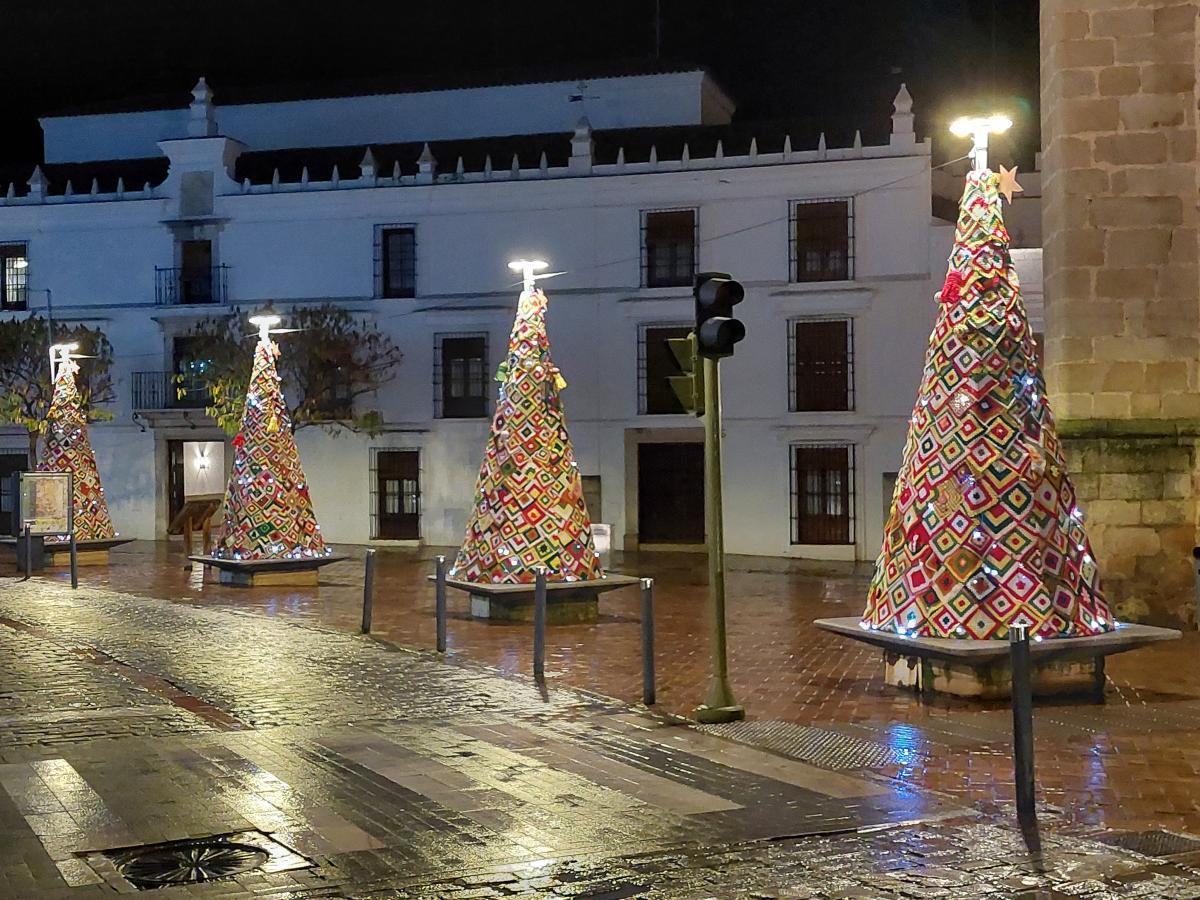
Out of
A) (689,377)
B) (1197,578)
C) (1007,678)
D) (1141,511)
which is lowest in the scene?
(1007,678)

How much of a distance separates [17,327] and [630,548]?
13.3 m

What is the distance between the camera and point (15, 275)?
3338cm

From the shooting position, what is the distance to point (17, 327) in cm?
3067

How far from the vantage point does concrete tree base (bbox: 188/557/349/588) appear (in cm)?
1959

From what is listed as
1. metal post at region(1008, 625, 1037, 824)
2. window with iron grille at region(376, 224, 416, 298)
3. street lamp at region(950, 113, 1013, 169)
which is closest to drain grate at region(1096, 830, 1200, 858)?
metal post at region(1008, 625, 1037, 824)

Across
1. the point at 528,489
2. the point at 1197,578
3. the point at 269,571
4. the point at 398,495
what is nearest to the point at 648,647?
the point at 528,489

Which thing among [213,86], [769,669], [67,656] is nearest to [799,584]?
[769,669]

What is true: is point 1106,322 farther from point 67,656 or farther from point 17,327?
point 17,327

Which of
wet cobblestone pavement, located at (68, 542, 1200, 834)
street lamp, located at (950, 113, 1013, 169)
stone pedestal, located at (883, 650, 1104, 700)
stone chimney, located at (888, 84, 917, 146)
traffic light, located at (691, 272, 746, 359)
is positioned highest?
stone chimney, located at (888, 84, 917, 146)

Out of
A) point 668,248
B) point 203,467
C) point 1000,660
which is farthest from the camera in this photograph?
point 203,467

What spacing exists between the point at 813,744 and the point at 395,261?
23911 mm

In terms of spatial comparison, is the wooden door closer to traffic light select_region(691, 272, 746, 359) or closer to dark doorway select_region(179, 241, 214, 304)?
A: dark doorway select_region(179, 241, 214, 304)

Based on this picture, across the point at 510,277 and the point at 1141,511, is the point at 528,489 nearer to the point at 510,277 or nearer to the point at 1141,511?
the point at 1141,511

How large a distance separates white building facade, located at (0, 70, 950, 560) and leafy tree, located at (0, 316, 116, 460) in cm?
94
